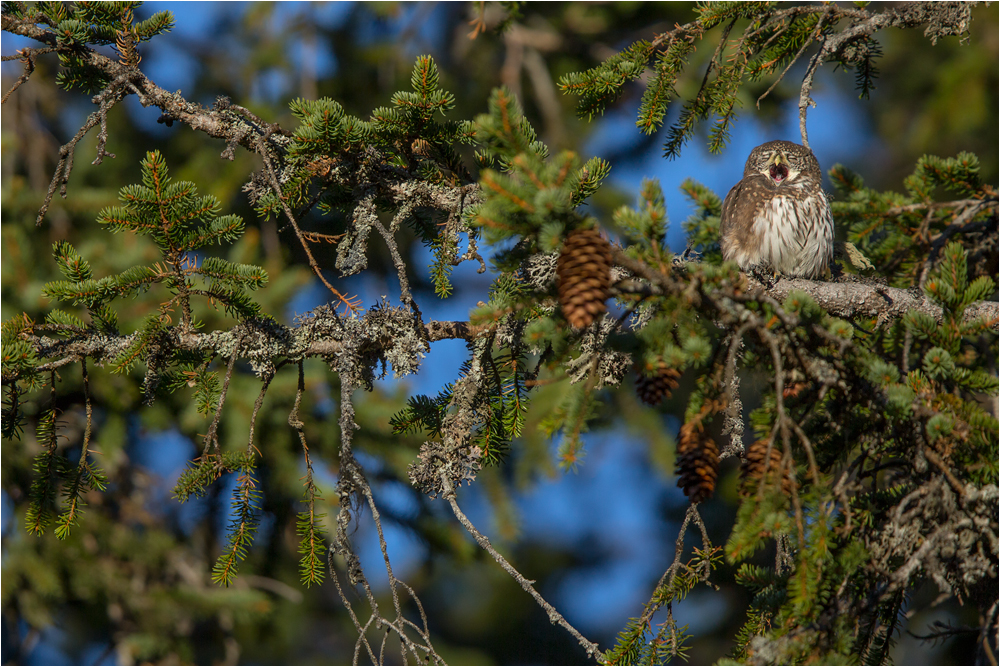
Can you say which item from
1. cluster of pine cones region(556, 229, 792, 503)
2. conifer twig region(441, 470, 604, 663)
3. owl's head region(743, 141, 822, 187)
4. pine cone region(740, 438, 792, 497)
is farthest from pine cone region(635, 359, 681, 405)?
owl's head region(743, 141, 822, 187)

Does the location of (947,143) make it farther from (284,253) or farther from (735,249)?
(284,253)

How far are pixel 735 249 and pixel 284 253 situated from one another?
7.75 ft

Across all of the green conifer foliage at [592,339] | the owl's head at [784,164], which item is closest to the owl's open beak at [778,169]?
the owl's head at [784,164]

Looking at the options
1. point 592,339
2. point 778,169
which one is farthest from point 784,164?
point 592,339

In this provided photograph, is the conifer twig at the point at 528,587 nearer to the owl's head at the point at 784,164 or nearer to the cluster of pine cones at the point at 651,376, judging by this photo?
the cluster of pine cones at the point at 651,376

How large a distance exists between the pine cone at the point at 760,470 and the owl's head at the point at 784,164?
2260mm

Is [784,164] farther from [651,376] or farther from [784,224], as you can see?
[651,376]

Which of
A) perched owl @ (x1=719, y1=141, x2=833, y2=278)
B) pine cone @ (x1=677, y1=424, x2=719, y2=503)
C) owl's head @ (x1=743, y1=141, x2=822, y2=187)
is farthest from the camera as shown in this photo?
owl's head @ (x1=743, y1=141, x2=822, y2=187)

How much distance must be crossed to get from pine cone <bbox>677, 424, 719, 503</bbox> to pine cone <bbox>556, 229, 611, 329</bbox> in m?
0.36

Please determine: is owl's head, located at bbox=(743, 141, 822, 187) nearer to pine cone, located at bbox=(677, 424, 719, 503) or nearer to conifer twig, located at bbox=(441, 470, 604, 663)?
pine cone, located at bbox=(677, 424, 719, 503)

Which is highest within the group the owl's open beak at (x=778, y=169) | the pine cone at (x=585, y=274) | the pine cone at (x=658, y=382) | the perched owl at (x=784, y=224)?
the owl's open beak at (x=778, y=169)

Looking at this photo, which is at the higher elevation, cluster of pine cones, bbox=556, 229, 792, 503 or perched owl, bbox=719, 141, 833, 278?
perched owl, bbox=719, 141, 833, 278

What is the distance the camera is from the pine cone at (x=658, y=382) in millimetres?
1516

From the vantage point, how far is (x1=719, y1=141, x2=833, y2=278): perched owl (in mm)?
3205
